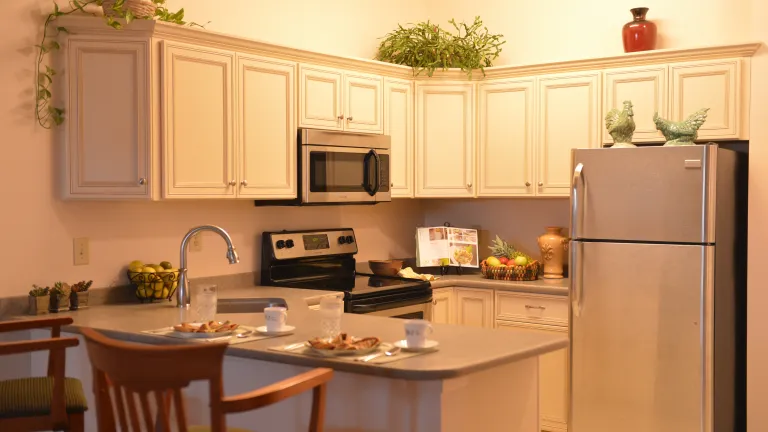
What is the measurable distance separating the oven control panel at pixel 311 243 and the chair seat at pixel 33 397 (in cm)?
188

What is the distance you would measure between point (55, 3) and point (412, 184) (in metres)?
2.25

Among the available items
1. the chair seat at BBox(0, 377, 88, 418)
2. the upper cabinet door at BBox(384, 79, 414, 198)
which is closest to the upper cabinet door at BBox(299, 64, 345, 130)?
the upper cabinet door at BBox(384, 79, 414, 198)

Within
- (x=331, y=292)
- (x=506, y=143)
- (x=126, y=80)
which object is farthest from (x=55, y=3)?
(x=506, y=143)

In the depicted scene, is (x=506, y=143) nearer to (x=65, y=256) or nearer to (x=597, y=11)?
(x=597, y=11)

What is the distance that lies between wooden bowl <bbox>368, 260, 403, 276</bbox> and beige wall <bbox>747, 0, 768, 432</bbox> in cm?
189

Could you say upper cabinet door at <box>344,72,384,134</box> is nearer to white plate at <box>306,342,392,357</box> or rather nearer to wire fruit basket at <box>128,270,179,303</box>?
wire fruit basket at <box>128,270,179,303</box>

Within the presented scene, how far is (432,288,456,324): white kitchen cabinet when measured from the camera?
4.99 meters

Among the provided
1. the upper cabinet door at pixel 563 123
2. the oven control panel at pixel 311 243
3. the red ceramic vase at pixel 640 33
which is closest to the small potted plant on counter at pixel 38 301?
the oven control panel at pixel 311 243

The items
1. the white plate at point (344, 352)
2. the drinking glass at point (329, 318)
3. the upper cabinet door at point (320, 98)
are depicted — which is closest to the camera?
the white plate at point (344, 352)

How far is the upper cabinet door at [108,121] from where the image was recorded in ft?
12.3

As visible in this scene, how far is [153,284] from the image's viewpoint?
4.01 m

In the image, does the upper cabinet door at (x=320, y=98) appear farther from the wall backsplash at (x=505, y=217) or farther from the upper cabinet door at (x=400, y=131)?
the wall backsplash at (x=505, y=217)

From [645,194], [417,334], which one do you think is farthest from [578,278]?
[417,334]

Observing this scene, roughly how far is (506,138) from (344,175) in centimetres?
99
